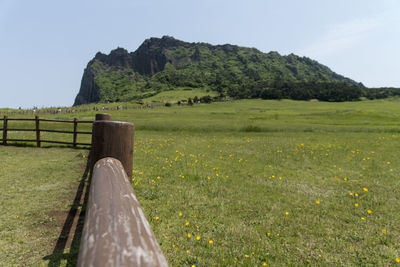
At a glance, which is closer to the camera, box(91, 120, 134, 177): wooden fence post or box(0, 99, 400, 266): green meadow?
box(91, 120, 134, 177): wooden fence post

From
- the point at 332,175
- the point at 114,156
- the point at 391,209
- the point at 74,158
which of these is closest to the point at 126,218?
the point at 114,156

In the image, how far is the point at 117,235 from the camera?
3.51 ft

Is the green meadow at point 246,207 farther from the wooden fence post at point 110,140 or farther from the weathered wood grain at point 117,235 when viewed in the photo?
the weathered wood grain at point 117,235

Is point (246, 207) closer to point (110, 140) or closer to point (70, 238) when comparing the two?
point (70, 238)

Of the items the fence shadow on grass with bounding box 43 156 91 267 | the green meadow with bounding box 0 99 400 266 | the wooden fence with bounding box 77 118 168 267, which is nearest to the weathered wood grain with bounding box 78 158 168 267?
the wooden fence with bounding box 77 118 168 267

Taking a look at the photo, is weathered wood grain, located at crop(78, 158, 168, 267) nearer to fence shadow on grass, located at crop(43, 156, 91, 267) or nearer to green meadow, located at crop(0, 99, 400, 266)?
green meadow, located at crop(0, 99, 400, 266)

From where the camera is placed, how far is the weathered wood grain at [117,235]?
913 mm

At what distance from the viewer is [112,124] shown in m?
2.78

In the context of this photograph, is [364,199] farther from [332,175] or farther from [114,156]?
[114,156]

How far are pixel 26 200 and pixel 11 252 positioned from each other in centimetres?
262

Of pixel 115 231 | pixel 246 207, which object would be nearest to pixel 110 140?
pixel 115 231

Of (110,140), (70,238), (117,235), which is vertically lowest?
(70,238)

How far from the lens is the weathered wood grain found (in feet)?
2.99

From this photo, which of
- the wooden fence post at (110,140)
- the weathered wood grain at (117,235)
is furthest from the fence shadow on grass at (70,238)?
the weathered wood grain at (117,235)
